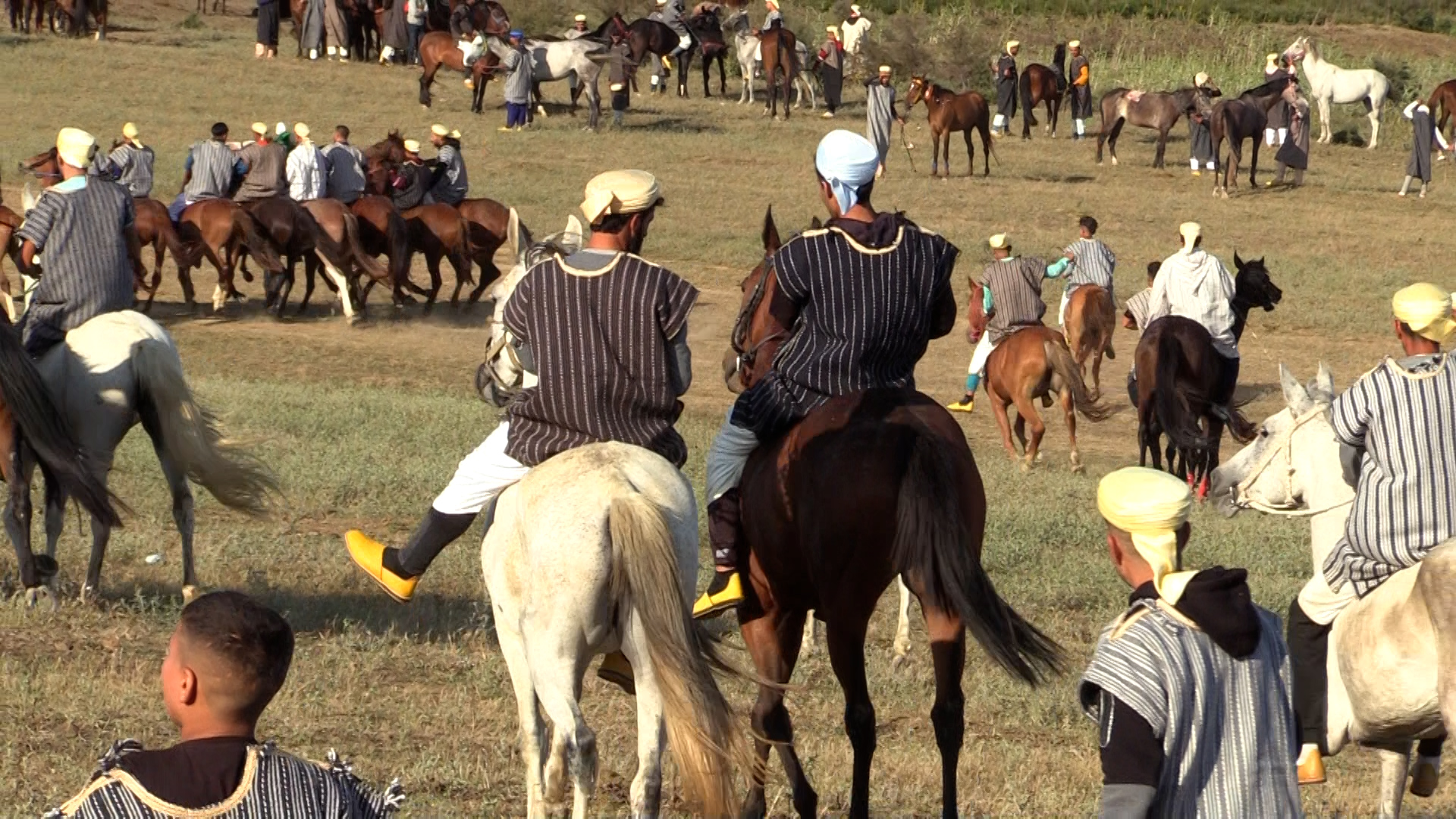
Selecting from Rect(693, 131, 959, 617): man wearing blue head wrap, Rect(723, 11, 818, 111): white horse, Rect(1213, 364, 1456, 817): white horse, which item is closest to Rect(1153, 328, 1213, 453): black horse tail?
Rect(1213, 364, 1456, 817): white horse

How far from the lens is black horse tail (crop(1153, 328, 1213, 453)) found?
1456 cm

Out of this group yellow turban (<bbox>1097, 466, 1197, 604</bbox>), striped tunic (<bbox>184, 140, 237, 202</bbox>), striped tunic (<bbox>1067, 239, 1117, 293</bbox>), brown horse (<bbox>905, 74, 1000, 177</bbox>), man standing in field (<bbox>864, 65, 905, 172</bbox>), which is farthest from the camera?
brown horse (<bbox>905, 74, 1000, 177</bbox>)

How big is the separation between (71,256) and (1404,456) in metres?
5.99

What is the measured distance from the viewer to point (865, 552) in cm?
596

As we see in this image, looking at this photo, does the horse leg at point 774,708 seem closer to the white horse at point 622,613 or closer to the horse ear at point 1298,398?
the white horse at point 622,613

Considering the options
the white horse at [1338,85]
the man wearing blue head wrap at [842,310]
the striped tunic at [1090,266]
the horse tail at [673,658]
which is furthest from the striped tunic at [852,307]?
the white horse at [1338,85]

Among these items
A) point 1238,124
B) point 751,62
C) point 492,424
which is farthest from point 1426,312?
point 751,62

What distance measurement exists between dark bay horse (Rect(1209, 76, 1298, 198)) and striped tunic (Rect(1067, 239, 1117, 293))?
13506mm

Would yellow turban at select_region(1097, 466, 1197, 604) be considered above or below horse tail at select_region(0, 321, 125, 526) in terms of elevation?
above

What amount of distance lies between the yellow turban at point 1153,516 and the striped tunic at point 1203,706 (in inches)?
5.7

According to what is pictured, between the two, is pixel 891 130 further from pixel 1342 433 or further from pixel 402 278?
pixel 1342 433

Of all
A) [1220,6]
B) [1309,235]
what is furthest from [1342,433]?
[1220,6]

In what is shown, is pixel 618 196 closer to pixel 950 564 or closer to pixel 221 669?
pixel 950 564

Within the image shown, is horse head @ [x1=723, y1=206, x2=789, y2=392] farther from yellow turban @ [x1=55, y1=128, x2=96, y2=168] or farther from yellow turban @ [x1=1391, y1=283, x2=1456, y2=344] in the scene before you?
yellow turban @ [x1=55, y1=128, x2=96, y2=168]
